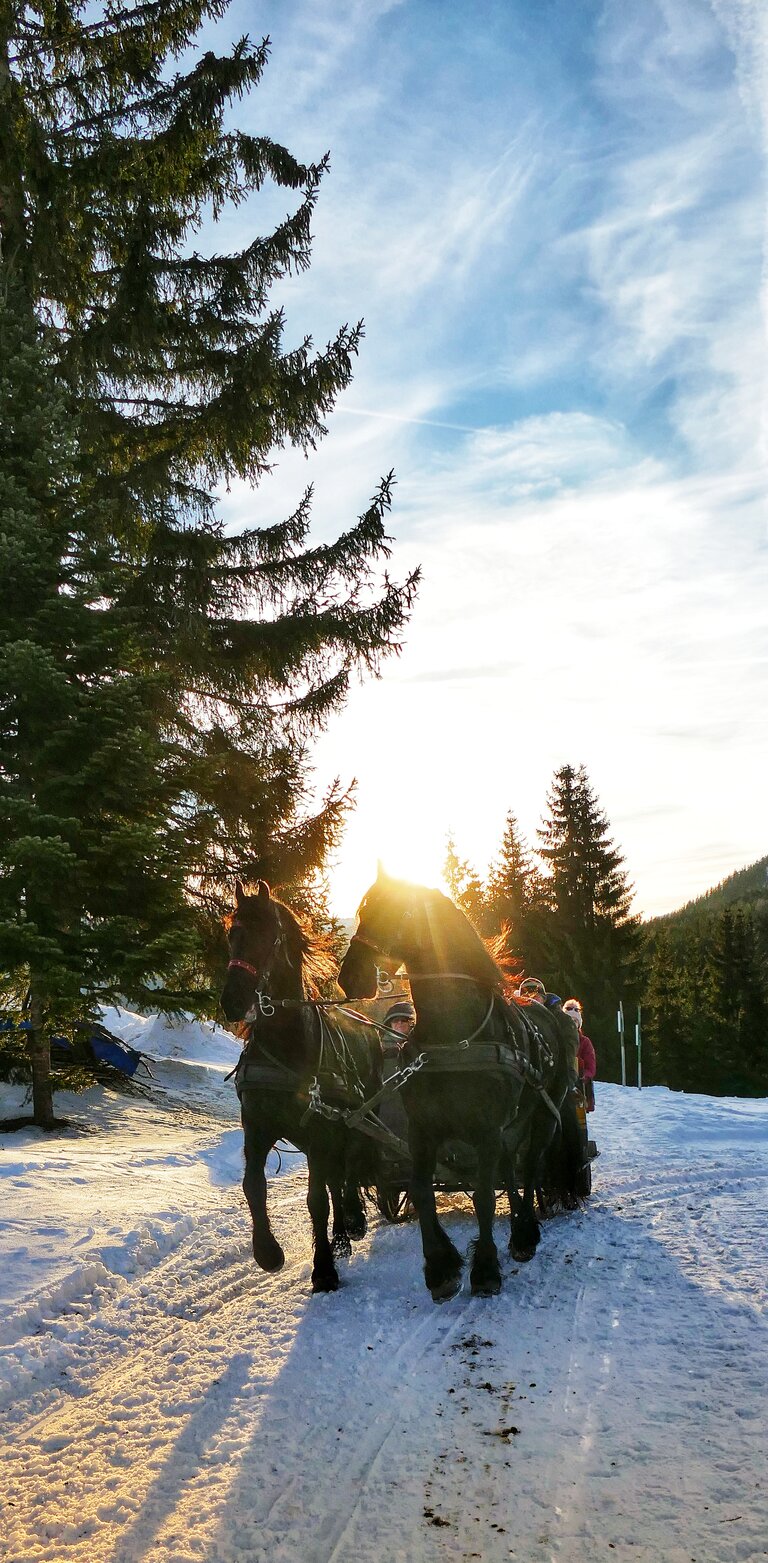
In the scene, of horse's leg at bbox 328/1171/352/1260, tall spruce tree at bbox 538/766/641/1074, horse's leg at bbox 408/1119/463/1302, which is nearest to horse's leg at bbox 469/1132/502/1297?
horse's leg at bbox 408/1119/463/1302

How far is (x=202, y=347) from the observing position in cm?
1302

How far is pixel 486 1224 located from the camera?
5000 mm

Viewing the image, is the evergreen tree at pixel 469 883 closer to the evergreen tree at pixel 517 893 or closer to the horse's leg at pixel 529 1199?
the evergreen tree at pixel 517 893

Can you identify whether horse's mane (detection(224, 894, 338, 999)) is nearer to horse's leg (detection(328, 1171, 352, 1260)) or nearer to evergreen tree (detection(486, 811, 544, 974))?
horse's leg (detection(328, 1171, 352, 1260))

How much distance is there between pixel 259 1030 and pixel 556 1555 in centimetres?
315

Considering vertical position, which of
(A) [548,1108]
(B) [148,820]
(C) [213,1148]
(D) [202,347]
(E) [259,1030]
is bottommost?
(C) [213,1148]

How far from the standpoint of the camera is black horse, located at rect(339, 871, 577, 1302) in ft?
16.3

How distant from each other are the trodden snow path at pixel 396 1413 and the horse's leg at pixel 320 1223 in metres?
0.13

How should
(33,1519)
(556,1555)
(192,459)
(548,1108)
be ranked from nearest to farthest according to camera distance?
1. (556,1555)
2. (33,1519)
3. (548,1108)
4. (192,459)

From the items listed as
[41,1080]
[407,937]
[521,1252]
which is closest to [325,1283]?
[521,1252]

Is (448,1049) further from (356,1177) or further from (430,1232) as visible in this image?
(356,1177)

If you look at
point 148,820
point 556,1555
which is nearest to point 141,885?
point 148,820

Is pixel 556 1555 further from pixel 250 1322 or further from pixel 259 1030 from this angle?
pixel 259 1030

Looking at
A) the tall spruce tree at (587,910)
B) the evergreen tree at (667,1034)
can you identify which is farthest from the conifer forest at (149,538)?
the evergreen tree at (667,1034)
